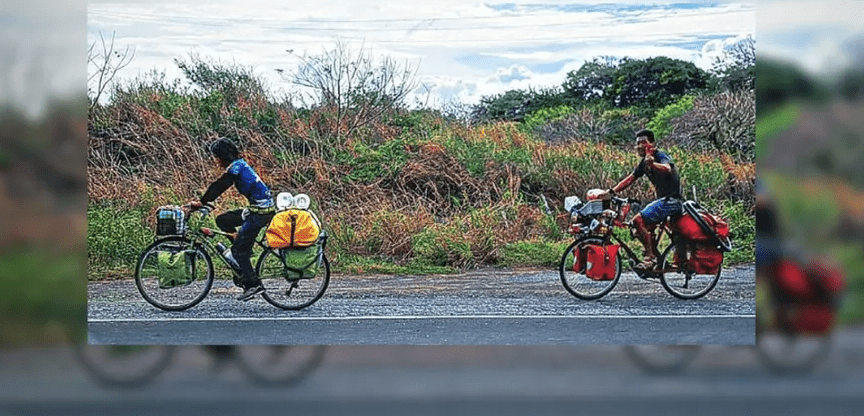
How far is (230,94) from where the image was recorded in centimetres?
988

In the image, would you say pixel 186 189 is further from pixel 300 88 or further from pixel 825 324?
pixel 825 324

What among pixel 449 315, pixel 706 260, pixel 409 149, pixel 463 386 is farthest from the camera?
pixel 409 149

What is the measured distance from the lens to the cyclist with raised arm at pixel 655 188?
384 inches

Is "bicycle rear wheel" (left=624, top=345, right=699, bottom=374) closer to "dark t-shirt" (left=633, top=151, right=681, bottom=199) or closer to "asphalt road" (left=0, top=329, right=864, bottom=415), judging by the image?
"asphalt road" (left=0, top=329, right=864, bottom=415)

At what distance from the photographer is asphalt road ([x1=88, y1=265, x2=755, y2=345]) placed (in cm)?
952

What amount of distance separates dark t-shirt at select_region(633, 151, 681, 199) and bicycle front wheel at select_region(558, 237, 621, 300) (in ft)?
2.23

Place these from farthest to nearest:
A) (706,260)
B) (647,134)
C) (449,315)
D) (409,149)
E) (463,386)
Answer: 1. (409,149)
2. (647,134)
3. (706,260)
4. (449,315)
5. (463,386)

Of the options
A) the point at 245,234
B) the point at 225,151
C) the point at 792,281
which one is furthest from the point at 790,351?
the point at 225,151

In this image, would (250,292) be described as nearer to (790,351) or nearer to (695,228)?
(695,228)

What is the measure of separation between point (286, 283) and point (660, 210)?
10.8 feet

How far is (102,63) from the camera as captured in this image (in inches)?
386

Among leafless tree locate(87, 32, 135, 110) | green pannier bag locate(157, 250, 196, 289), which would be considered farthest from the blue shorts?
leafless tree locate(87, 32, 135, 110)

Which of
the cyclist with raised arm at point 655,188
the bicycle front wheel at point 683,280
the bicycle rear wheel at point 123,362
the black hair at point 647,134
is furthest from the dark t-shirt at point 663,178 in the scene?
the bicycle rear wheel at point 123,362

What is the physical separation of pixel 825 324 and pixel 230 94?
5582mm
